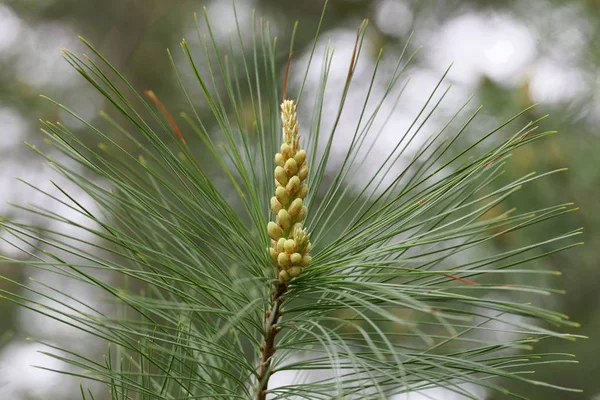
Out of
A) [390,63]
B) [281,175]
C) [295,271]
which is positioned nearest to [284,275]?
[295,271]

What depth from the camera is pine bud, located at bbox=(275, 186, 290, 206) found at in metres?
0.82

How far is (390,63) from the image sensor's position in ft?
10.5

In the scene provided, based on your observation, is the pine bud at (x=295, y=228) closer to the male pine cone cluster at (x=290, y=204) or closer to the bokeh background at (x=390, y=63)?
the male pine cone cluster at (x=290, y=204)

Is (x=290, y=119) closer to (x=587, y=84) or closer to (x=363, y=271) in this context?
(x=363, y=271)

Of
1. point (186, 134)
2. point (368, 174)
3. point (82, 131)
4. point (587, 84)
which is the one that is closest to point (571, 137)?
point (587, 84)

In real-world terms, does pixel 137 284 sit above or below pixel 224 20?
below

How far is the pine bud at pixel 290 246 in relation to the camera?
32.1 inches

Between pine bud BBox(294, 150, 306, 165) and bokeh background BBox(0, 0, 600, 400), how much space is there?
4.65 ft

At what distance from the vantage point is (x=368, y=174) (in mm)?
2799

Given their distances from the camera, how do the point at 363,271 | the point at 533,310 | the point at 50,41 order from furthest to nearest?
1. the point at 50,41
2. the point at 363,271
3. the point at 533,310

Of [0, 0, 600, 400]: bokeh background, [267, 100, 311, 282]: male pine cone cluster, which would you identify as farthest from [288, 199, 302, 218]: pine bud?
[0, 0, 600, 400]: bokeh background

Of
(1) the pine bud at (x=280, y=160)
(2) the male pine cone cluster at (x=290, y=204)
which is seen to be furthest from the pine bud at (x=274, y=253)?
(1) the pine bud at (x=280, y=160)

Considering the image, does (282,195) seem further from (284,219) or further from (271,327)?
(271,327)

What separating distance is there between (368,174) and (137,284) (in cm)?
129
